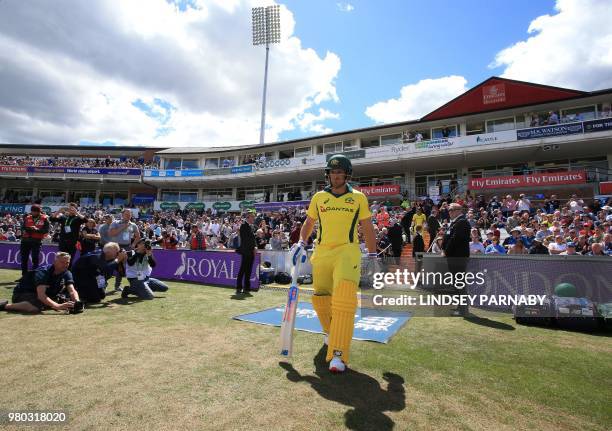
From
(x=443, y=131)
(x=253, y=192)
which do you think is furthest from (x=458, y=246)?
(x=253, y=192)

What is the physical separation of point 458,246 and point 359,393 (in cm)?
436

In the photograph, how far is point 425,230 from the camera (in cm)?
1336

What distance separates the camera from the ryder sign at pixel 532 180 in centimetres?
1972

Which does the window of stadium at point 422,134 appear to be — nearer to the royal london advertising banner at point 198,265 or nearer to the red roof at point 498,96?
the red roof at point 498,96

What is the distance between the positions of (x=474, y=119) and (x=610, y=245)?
22062mm

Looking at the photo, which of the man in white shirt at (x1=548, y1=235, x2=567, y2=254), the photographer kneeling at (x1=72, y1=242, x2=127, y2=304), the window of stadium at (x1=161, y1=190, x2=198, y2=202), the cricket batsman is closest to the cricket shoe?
the cricket batsman

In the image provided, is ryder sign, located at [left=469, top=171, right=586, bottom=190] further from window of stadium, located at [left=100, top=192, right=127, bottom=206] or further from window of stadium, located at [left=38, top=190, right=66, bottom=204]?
window of stadium, located at [left=38, top=190, right=66, bottom=204]

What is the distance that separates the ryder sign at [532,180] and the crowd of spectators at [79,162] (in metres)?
38.4

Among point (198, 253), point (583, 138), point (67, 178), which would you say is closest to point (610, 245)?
point (198, 253)

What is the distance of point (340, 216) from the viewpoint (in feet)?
12.4

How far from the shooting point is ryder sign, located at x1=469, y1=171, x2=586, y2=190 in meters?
19.7

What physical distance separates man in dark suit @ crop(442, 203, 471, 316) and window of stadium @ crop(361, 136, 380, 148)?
2752cm

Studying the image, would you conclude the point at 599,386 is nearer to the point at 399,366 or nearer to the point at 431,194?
the point at 399,366

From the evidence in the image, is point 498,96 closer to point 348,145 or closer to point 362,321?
point 348,145
